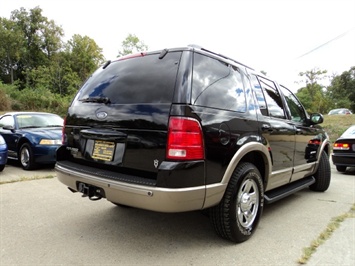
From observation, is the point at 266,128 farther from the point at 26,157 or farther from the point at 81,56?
the point at 81,56

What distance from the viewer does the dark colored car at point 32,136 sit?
6547 millimetres

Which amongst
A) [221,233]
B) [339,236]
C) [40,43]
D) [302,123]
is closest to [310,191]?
[302,123]

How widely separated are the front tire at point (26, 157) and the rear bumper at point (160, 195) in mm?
4618

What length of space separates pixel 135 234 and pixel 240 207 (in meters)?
1.16

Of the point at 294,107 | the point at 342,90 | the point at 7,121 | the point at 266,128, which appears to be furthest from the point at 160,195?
the point at 342,90

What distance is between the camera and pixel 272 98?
3930mm

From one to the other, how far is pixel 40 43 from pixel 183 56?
42.9 metres

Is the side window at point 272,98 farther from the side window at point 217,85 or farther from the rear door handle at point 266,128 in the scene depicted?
the side window at point 217,85

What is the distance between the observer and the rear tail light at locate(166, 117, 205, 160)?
2.36 m

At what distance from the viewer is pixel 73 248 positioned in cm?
280

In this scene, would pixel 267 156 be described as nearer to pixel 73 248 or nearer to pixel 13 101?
pixel 73 248

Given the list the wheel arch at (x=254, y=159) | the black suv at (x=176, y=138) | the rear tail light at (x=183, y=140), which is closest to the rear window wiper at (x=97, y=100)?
the black suv at (x=176, y=138)

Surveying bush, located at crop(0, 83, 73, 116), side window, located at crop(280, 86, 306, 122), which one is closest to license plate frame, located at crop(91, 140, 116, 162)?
side window, located at crop(280, 86, 306, 122)

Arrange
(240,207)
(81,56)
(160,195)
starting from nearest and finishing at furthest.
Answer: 1. (160,195)
2. (240,207)
3. (81,56)
